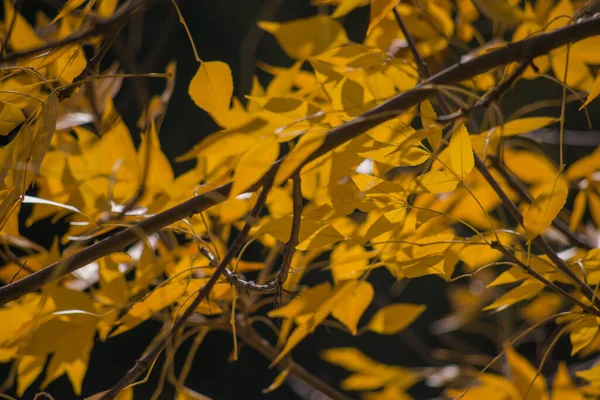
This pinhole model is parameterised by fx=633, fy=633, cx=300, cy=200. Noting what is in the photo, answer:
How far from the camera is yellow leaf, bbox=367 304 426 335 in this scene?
34cm

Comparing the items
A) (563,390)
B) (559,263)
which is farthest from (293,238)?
(563,390)

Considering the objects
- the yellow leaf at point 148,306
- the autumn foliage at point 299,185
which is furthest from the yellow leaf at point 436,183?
the yellow leaf at point 148,306

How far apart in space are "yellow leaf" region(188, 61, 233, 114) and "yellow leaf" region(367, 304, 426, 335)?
0.17 meters

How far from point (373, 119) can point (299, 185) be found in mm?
34

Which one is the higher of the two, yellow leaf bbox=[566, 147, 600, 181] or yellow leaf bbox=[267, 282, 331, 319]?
yellow leaf bbox=[267, 282, 331, 319]

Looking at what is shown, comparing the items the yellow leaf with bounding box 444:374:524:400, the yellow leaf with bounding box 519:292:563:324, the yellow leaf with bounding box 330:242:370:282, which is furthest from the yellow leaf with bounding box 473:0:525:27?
the yellow leaf with bounding box 519:292:563:324

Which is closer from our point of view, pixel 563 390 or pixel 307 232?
pixel 307 232

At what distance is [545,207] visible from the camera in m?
0.23

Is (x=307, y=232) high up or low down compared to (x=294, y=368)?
up

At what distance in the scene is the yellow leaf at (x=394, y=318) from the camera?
34 cm

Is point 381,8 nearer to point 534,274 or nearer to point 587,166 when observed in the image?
point 534,274

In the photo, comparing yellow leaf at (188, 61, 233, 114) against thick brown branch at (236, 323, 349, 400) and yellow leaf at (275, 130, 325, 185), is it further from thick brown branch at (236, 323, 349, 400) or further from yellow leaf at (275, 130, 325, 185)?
thick brown branch at (236, 323, 349, 400)

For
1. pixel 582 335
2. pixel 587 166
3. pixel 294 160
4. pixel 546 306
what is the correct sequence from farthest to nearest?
1. pixel 546 306
2. pixel 587 166
3. pixel 582 335
4. pixel 294 160

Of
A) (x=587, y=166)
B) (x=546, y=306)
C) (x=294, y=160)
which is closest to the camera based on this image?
(x=294, y=160)
